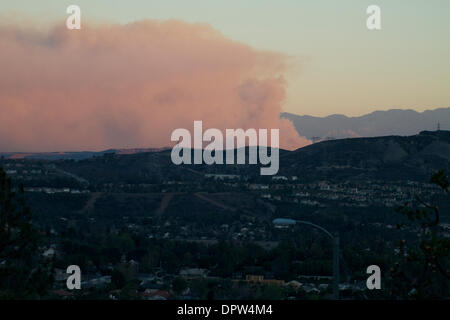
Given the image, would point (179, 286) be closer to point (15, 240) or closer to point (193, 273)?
point (193, 273)

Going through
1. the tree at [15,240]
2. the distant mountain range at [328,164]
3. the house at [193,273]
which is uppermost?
the distant mountain range at [328,164]

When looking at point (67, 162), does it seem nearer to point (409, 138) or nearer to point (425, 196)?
point (409, 138)

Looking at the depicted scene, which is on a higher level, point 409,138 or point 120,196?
point 409,138

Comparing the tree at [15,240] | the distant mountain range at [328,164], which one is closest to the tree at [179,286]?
the tree at [15,240]

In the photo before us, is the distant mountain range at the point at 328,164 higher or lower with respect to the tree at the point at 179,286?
higher

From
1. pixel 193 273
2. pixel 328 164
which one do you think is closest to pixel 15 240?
pixel 193 273

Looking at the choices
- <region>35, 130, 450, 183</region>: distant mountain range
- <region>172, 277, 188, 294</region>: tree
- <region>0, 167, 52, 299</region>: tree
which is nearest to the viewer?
<region>0, 167, 52, 299</region>: tree

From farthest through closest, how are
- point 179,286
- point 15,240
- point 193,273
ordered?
1. point 193,273
2. point 179,286
3. point 15,240

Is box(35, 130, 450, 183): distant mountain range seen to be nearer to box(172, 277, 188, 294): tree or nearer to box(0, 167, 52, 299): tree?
box(172, 277, 188, 294): tree

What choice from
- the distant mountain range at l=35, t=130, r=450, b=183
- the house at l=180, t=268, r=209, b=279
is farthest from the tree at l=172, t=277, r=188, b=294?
the distant mountain range at l=35, t=130, r=450, b=183

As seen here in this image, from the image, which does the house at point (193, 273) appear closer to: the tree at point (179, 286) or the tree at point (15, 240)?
the tree at point (179, 286)

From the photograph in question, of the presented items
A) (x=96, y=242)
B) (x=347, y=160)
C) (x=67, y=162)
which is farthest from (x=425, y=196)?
(x=67, y=162)
